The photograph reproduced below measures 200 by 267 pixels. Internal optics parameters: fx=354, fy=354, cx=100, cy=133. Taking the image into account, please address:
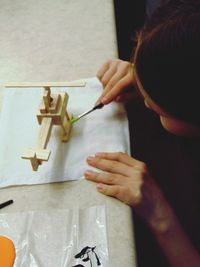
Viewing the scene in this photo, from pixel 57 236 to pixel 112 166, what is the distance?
0.17m

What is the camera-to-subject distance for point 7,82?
88 centimetres

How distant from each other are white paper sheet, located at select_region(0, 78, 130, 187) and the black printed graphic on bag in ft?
0.51

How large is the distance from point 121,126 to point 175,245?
27 cm

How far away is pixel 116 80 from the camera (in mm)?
839

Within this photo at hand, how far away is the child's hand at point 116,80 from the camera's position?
31.8 inches

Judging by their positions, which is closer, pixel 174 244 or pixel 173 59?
pixel 173 59

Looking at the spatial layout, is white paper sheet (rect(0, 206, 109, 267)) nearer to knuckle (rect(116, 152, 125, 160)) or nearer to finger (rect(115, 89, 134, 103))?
knuckle (rect(116, 152, 125, 160))

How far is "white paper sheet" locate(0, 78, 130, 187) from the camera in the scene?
71cm

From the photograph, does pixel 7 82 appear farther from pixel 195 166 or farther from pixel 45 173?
pixel 195 166

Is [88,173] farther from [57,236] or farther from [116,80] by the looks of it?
[116,80]

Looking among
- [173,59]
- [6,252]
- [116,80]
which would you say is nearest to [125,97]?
[116,80]

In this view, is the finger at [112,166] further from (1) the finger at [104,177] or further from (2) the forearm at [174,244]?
(2) the forearm at [174,244]

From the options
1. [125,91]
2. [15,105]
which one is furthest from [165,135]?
[15,105]

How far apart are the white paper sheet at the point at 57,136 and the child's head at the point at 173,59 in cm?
20
